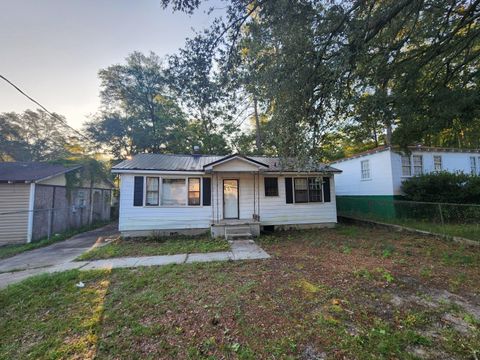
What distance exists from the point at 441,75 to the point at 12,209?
17.6 m

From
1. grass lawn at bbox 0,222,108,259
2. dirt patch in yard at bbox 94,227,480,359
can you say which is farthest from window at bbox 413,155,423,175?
grass lawn at bbox 0,222,108,259

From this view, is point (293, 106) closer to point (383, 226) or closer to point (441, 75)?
point (441, 75)

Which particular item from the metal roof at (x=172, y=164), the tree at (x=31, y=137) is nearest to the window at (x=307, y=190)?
the metal roof at (x=172, y=164)

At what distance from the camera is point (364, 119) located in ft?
19.5

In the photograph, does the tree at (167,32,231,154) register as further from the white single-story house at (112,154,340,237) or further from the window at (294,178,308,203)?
the window at (294,178,308,203)

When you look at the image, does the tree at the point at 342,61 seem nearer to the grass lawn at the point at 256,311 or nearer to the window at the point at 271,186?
the grass lawn at the point at 256,311

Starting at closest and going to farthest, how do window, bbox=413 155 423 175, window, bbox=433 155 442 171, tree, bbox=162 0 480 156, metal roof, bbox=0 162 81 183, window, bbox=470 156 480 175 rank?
tree, bbox=162 0 480 156, metal roof, bbox=0 162 81 183, window, bbox=413 155 423 175, window, bbox=433 155 442 171, window, bbox=470 156 480 175

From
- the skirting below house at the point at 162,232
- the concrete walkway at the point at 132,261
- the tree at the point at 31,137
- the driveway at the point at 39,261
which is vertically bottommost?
the driveway at the point at 39,261

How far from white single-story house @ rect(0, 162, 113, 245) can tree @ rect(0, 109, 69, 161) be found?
591 inches

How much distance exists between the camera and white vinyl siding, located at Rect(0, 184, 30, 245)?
362 inches

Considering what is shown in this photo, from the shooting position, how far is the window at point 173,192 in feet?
31.1

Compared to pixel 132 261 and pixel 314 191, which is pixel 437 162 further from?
pixel 132 261

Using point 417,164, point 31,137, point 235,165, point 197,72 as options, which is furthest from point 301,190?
point 31,137

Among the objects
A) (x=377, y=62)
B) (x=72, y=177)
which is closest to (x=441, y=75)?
(x=377, y=62)
